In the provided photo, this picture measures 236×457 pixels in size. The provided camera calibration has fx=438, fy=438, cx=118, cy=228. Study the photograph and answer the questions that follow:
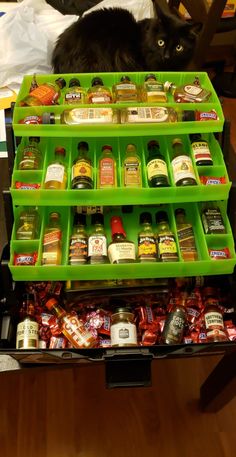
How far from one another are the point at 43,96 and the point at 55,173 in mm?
238

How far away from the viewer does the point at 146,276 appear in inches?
37.8

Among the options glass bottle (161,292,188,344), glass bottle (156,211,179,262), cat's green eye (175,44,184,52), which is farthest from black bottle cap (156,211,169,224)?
cat's green eye (175,44,184,52)

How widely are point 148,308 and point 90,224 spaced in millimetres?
247

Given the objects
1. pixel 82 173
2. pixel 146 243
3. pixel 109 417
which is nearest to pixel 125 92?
pixel 82 173

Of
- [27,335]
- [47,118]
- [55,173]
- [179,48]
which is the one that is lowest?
[27,335]

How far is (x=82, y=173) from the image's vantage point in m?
1.00

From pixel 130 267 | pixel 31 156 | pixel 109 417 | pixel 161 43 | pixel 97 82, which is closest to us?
pixel 130 267

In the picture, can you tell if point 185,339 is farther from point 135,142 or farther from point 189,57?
point 189,57

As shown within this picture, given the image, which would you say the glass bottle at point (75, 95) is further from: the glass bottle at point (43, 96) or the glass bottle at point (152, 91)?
the glass bottle at point (152, 91)

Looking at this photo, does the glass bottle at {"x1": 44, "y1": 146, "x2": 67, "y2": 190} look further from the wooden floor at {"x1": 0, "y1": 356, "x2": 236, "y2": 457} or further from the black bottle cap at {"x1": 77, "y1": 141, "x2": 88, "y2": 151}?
the wooden floor at {"x1": 0, "y1": 356, "x2": 236, "y2": 457}

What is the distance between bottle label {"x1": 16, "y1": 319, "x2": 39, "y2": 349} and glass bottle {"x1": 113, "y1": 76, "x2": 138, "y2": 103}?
0.58 metres

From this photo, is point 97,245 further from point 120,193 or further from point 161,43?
point 161,43

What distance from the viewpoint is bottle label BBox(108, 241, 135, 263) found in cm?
96

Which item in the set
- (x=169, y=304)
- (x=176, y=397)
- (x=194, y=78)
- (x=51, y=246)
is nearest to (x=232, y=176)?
(x=194, y=78)
